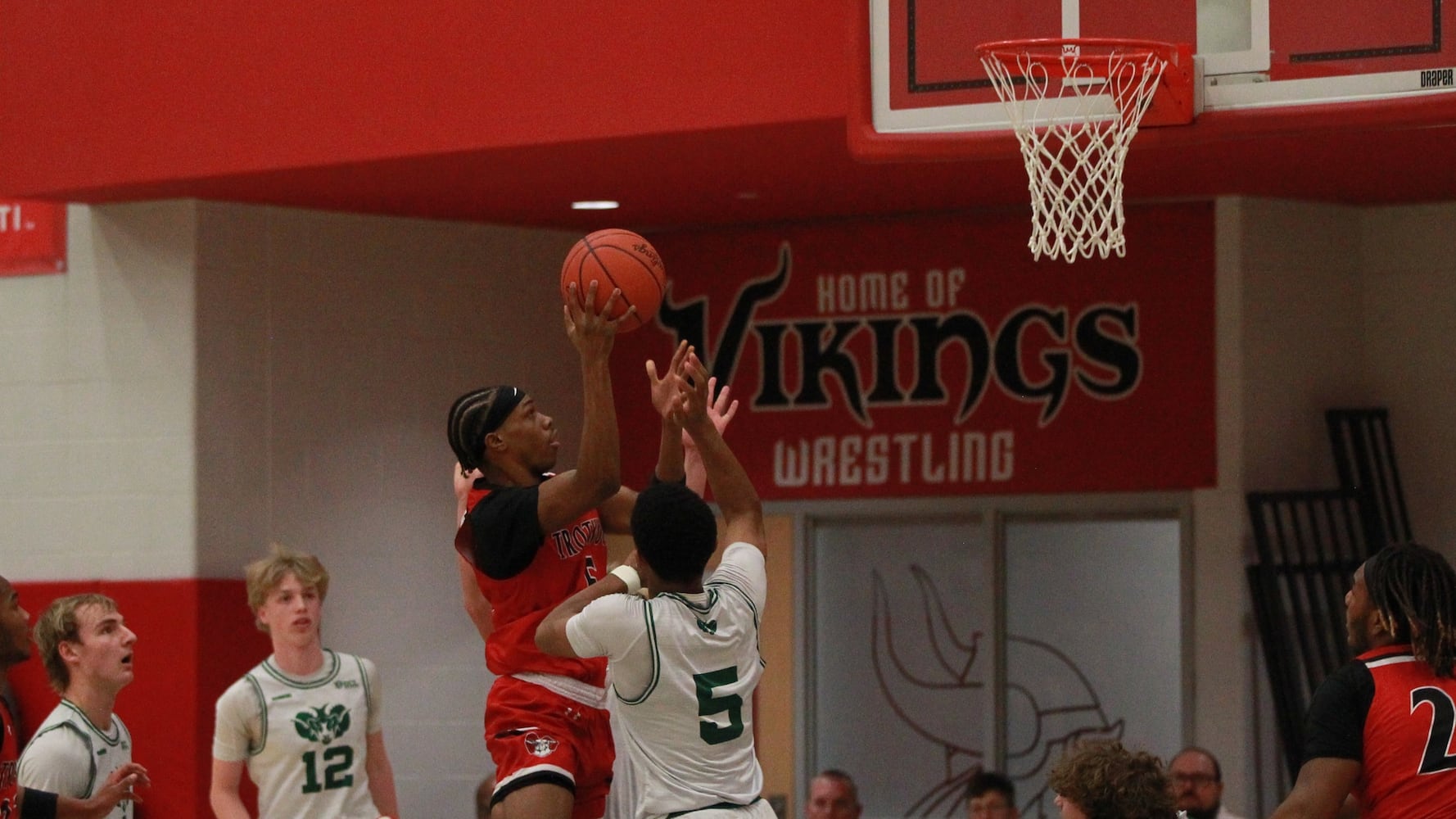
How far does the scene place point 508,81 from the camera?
27.0 feet

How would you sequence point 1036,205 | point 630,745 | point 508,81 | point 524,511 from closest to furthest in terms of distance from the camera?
point 630,745
point 524,511
point 1036,205
point 508,81

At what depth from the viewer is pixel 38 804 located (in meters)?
5.93

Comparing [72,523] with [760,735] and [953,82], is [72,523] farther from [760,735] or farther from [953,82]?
[953,82]

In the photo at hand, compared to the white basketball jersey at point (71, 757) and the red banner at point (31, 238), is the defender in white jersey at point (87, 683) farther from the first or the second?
the red banner at point (31, 238)

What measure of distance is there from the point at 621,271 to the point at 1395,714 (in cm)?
237

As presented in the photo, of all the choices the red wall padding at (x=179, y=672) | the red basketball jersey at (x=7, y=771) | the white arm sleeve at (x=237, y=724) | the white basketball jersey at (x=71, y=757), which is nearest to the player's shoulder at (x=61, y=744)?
the white basketball jersey at (x=71, y=757)

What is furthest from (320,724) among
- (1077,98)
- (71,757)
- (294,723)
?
(1077,98)

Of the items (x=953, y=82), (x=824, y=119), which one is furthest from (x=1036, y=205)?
(x=824, y=119)

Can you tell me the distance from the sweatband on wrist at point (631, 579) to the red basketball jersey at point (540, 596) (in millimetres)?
601

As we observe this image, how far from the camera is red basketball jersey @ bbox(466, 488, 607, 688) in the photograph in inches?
227

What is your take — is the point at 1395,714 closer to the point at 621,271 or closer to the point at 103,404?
the point at 621,271

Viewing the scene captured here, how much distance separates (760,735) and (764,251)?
2445mm

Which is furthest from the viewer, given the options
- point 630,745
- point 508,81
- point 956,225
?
point 956,225

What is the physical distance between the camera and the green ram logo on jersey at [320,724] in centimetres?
767
